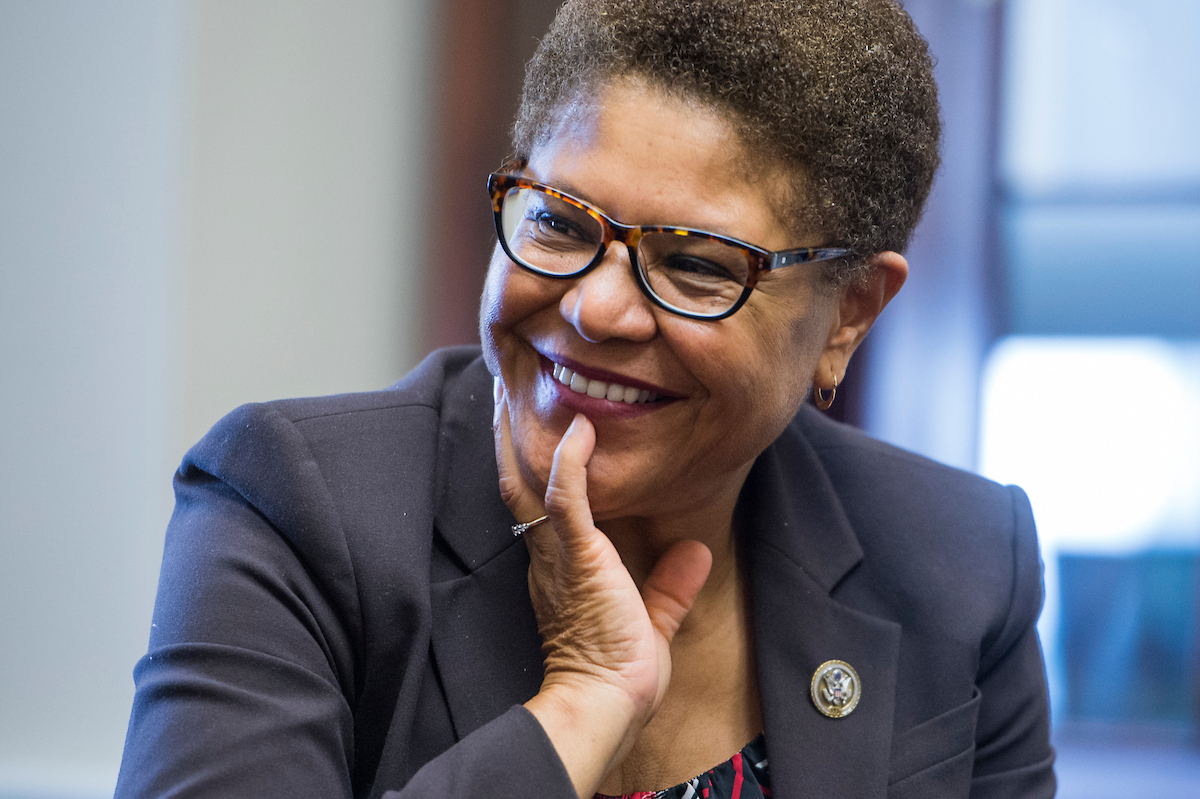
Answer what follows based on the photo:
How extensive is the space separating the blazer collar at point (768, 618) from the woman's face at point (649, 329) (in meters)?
0.12

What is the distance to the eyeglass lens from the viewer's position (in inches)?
43.2

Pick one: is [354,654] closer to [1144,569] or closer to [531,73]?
[531,73]

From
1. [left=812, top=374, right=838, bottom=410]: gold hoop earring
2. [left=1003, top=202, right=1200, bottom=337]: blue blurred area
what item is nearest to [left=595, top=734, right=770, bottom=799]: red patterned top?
[left=812, top=374, right=838, bottom=410]: gold hoop earring

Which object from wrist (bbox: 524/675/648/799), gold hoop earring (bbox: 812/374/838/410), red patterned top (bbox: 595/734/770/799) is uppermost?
gold hoop earring (bbox: 812/374/838/410)

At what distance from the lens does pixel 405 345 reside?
2.72 m

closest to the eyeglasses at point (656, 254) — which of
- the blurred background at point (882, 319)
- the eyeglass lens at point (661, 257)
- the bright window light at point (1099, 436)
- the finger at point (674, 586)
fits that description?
the eyeglass lens at point (661, 257)

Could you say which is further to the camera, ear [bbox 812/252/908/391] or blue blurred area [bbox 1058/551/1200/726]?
blue blurred area [bbox 1058/551/1200/726]

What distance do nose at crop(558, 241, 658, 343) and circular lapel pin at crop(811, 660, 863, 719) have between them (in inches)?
21.8

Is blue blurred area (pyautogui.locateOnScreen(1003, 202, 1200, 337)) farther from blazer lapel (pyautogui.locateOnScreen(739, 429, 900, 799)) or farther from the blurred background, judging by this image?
blazer lapel (pyautogui.locateOnScreen(739, 429, 900, 799))

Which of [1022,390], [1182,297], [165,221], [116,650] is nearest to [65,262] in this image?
[165,221]


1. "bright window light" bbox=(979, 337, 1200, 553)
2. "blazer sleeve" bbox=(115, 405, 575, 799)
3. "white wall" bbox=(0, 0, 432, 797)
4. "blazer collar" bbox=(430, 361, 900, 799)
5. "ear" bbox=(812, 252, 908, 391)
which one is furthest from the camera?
"bright window light" bbox=(979, 337, 1200, 553)

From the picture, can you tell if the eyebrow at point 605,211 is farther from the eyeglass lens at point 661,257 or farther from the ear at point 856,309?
the ear at point 856,309

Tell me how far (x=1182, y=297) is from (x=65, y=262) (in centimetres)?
280

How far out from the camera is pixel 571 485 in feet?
3.71
